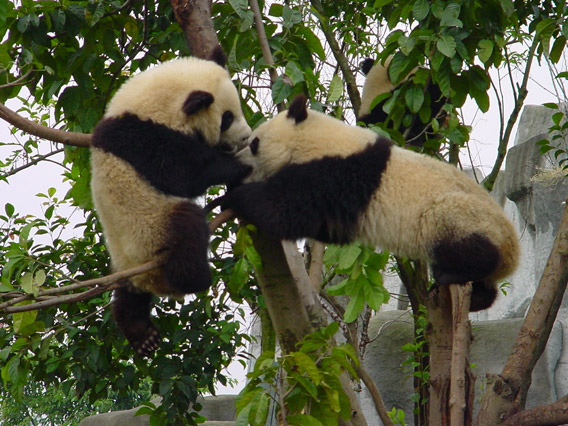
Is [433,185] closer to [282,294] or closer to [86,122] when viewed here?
[282,294]

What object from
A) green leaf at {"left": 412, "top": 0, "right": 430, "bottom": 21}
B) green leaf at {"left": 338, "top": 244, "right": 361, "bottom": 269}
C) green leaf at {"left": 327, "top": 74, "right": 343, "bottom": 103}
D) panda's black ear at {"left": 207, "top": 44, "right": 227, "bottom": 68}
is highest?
green leaf at {"left": 412, "top": 0, "right": 430, "bottom": 21}

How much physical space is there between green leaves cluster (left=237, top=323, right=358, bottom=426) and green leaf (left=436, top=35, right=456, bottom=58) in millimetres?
1639

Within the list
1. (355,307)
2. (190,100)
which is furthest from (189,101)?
(355,307)

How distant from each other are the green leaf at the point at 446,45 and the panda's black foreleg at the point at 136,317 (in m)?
2.03

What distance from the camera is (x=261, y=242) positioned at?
3201 mm

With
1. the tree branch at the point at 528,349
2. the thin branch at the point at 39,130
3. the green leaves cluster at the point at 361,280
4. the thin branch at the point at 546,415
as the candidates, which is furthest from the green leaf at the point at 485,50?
the thin branch at the point at 39,130

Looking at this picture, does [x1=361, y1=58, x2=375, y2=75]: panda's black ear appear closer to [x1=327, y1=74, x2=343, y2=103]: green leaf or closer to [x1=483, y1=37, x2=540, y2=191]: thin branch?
[x1=483, y1=37, x2=540, y2=191]: thin branch

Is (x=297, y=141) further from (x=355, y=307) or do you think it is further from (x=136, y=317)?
(x=136, y=317)

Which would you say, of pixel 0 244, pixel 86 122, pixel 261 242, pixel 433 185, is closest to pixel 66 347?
pixel 0 244

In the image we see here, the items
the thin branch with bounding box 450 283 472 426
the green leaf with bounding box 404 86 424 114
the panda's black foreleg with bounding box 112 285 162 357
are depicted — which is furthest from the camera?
the green leaf with bounding box 404 86 424 114

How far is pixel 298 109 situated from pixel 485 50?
119cm

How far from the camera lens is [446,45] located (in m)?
3.66

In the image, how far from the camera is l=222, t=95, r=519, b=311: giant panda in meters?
3.45

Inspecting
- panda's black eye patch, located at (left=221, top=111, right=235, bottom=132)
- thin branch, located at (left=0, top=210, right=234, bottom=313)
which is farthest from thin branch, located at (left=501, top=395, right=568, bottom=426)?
panda's black eye patch, located at (left=221, top=111, right=235, bottom=132)
